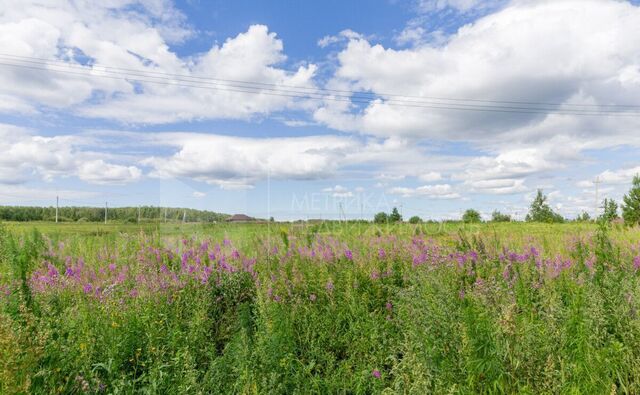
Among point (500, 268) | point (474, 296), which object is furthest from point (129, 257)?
point (500, 268)

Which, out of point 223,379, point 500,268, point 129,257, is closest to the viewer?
point 223,379

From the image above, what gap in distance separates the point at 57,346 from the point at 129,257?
354cm

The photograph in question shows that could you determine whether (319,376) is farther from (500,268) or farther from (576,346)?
(500,268)

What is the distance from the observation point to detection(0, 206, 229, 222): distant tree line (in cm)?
1042

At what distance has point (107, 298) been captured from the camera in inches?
176

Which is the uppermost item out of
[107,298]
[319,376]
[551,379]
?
[107,298]

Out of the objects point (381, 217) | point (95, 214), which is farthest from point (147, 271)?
point (95, 214)

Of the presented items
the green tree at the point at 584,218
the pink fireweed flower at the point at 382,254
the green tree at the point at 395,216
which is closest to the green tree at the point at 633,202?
the green tree at the point at 584,218

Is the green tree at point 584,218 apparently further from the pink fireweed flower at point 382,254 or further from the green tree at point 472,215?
the pink fireweed flower at point 382,254

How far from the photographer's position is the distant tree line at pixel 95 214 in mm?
10422

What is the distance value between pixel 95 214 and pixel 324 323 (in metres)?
41.9

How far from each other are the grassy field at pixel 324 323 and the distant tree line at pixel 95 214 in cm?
342

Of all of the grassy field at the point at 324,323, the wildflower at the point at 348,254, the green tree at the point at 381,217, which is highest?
the green tree at the point at 381,217

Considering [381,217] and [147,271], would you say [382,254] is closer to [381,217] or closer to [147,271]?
[147,271]
